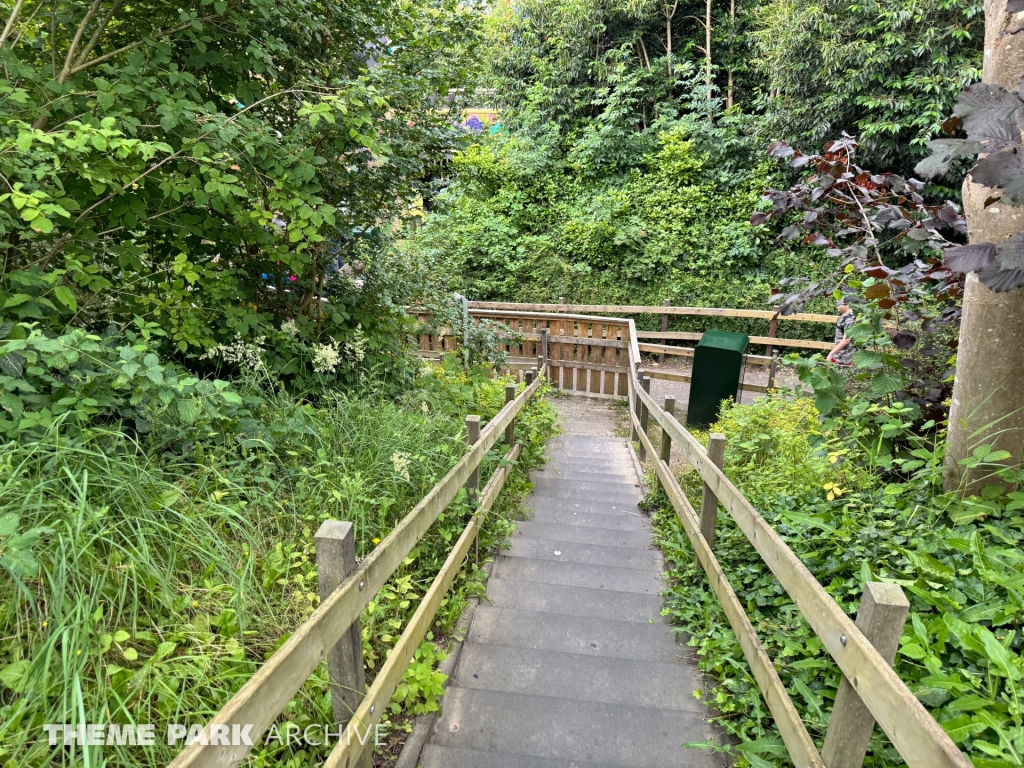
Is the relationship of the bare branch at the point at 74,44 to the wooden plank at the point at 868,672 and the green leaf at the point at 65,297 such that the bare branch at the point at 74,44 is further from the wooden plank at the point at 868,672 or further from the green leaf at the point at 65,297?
the wooden plank at the point at 868,672

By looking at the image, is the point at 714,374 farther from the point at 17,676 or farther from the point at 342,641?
the point at 17,676

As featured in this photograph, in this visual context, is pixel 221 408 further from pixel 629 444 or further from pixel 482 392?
pixel 629 444

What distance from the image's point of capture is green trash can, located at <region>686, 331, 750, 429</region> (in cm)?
621

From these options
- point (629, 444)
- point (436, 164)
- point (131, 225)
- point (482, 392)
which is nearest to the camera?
point (131, 225)

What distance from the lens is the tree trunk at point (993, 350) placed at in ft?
6.90

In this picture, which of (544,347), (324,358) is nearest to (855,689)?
(324,358)

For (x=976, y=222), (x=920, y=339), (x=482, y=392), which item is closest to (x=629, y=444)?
(x=482, y=392)

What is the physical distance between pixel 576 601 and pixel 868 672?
5.74ft

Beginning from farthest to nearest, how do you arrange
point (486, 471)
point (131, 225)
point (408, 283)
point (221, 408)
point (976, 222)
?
1. point (408, 283)
2. point (486, 471)
3. point (131, 225)
4. point (221, 408)
5. point (976, 222)

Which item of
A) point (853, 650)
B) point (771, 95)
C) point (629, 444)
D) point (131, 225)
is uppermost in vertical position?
point (771, 95)

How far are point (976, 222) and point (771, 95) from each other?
503 inches

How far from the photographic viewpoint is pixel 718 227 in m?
12.9

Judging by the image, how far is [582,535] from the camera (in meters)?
3.76

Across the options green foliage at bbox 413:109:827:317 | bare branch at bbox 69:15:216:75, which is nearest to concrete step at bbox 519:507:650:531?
bare branch at bbox 69:15:216:75
